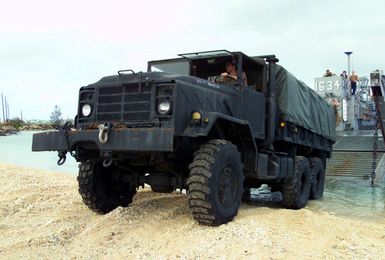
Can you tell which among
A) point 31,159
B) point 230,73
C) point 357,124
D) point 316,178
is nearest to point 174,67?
point 230,73

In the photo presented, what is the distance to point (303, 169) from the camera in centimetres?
1003

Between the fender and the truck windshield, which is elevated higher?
the truck windshield

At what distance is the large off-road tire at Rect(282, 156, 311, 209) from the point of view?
30.8 ft

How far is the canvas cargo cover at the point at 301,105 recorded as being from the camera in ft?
30.2

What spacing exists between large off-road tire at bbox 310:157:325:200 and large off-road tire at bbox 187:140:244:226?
4.76 meters

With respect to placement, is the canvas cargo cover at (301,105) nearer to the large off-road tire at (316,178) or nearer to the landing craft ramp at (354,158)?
the large off-road tire at (316,178)

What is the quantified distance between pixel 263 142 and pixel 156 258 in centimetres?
397

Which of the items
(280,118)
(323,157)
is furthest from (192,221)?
(323,157)

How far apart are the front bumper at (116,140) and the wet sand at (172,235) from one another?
41.4 inches

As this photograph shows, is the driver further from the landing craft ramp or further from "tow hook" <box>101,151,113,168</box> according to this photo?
the landing craft ramp

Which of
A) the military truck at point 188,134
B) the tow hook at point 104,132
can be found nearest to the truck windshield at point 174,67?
the military truck at point 188,134

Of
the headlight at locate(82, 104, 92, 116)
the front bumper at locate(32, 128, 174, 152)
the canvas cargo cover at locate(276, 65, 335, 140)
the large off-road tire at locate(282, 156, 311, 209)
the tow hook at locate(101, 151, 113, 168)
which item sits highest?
the canvas cargo cover at locate(276, 65, 335, 140)

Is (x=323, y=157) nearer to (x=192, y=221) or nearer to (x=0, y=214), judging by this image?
(x=192, y=221)

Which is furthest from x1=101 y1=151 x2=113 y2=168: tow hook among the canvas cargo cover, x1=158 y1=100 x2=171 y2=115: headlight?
the canvas cargo cover
